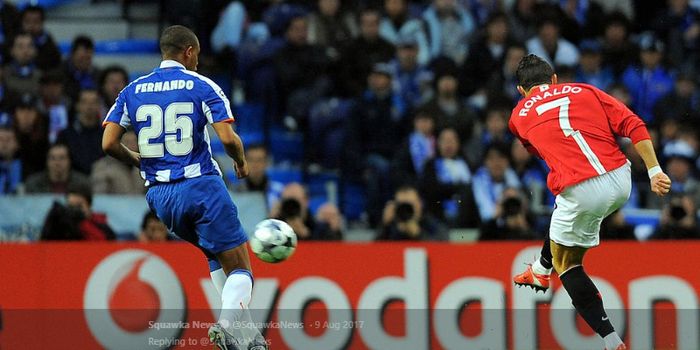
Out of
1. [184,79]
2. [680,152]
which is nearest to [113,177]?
[184,79]

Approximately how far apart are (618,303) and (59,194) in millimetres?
5624

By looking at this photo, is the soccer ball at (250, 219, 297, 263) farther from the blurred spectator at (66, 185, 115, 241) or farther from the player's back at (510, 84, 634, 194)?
the blurred spectator at (66, 185, 115, 241)

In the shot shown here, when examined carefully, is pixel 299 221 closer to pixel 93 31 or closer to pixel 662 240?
pixel 662 240

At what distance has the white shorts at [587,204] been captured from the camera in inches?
376

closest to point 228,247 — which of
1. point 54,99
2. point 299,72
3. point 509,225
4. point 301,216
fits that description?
point 301,216

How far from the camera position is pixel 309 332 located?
492 inches

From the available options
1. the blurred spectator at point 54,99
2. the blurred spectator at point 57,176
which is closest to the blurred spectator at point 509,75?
the blurred spectator at point 54,99

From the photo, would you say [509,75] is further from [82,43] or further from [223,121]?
[223,121]

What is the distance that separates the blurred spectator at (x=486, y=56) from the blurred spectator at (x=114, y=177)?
441 centimetres

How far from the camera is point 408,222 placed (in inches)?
531

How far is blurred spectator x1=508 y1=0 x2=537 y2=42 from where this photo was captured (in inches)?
677

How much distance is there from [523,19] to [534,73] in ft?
25.6

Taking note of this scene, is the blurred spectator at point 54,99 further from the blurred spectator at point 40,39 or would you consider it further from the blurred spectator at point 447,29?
the blurred spectator at point 447,29

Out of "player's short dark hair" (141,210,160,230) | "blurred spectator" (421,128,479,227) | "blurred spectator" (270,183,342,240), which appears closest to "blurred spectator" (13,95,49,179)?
"player's short dark hair" (141,210,160,230)
